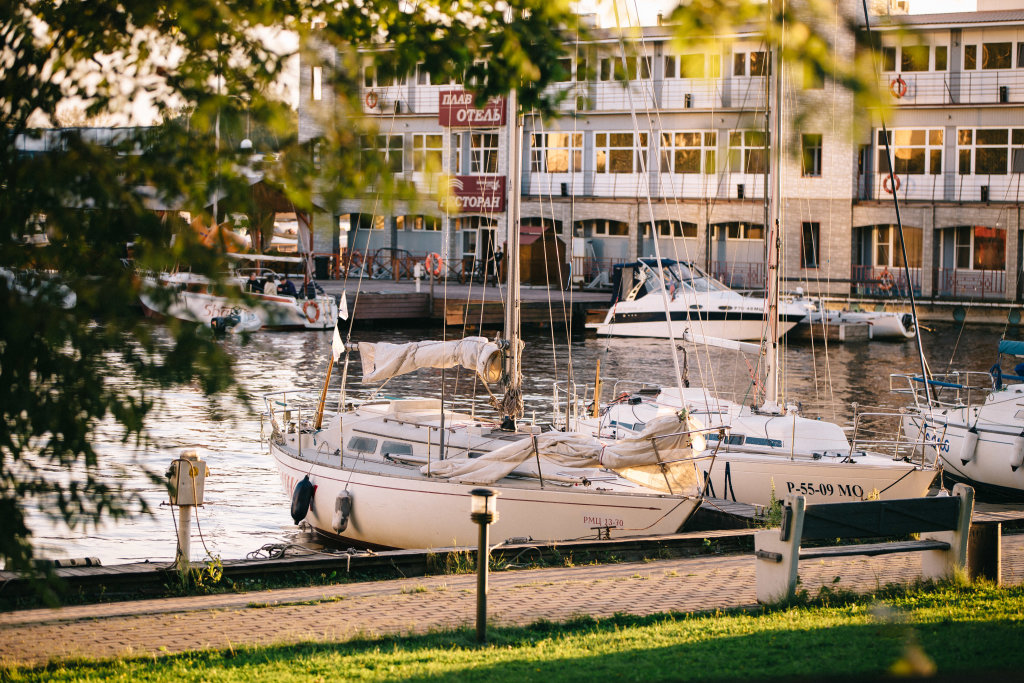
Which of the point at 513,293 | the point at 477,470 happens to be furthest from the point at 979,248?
the point at 477,470

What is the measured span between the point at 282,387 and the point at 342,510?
16.6m

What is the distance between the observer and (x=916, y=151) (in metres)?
55.8

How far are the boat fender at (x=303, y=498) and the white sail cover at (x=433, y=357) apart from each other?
193 centimetres

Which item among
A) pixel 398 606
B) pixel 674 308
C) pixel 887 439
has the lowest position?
pixel 887 439

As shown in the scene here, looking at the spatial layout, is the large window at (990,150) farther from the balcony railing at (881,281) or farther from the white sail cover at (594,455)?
the white sail cover at (594,455)

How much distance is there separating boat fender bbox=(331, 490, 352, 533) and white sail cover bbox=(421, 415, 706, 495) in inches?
50.8

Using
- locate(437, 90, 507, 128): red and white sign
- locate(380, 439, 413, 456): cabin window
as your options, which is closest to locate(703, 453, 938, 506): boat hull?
locate(380, 439, 413, 456): cabin window

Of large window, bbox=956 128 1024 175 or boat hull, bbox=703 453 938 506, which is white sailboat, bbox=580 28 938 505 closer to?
boat hull, bbox=703 453 938 506

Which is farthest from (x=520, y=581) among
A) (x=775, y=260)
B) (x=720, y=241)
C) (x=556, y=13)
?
(x=720, y=241)

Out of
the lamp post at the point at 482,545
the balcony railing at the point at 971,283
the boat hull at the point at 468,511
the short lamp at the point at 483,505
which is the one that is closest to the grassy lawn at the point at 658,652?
the lamp post at the point at 482,545

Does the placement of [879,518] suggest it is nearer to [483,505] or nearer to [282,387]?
[483,505]

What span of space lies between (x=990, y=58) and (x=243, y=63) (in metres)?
55.0

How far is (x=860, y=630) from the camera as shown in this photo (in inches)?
336

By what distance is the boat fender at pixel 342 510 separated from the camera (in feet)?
54.2
